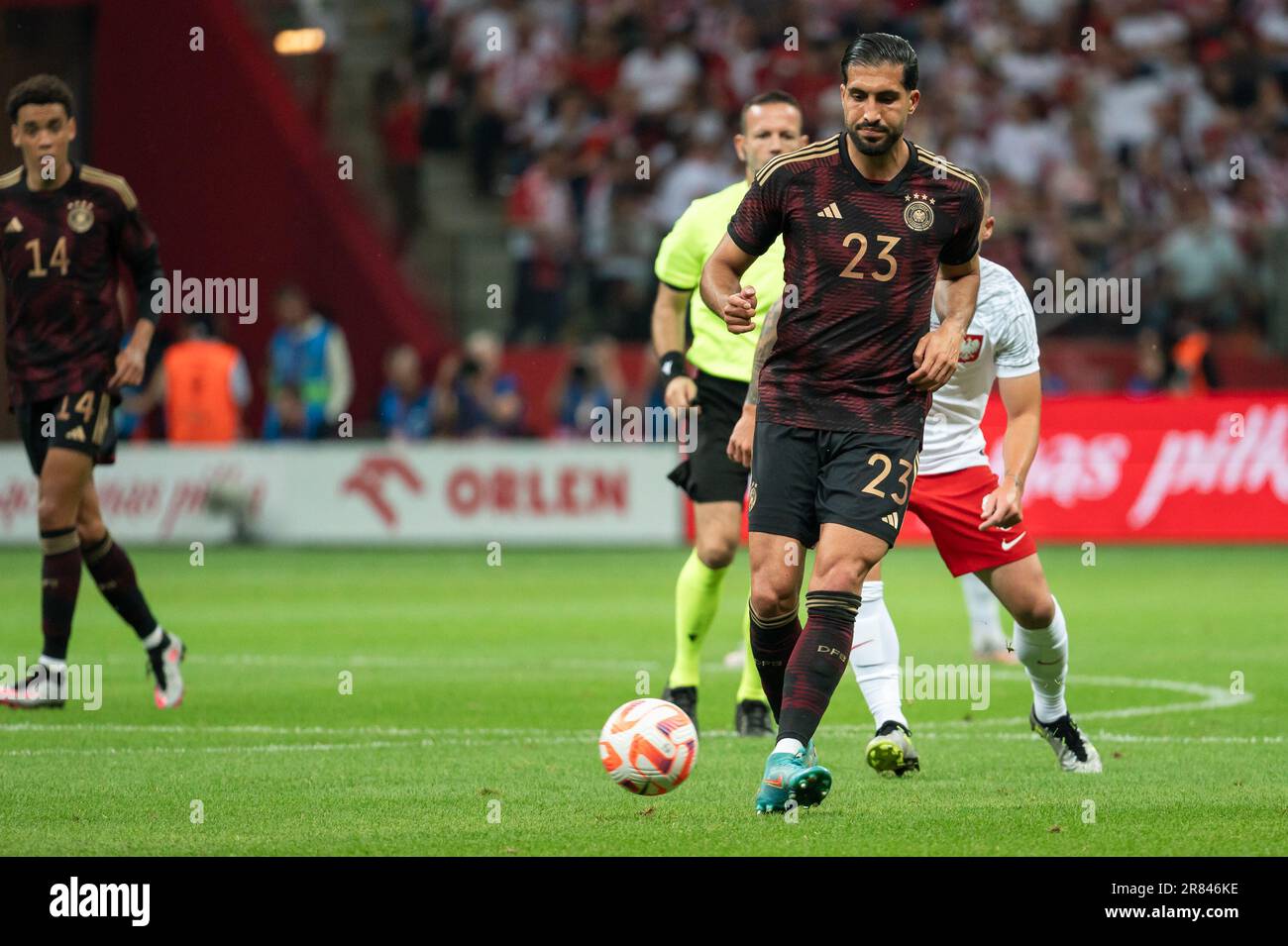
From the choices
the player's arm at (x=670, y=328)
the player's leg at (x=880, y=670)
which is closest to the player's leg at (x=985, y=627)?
the player's arm at (x=670, y=328)

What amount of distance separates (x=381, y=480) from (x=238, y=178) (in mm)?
5507

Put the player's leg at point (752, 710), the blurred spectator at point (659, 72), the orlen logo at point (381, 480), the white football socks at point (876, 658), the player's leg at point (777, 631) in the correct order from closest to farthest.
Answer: the player's leg at point (777, 631)
the white football socks at point (876, 658)
the player's leg at point (752, 710)
the orlen logo at point (381, 480)
the blurred spectator at point (659, 72)

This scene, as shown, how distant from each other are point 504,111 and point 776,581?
1878 cm

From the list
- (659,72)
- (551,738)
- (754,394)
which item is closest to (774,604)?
(754,394)

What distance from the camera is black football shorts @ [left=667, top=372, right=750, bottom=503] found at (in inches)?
348

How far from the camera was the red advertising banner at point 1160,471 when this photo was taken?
778 inches

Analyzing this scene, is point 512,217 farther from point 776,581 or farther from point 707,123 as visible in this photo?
point 776,581

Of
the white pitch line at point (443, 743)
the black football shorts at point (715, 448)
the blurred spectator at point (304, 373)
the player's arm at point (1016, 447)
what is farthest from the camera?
the blurred spectator at point (304, 373)

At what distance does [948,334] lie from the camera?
263 inches

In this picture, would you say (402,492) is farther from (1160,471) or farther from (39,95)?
(39,95)

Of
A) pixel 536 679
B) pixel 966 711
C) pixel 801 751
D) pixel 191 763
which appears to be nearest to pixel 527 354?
pixel 536 679

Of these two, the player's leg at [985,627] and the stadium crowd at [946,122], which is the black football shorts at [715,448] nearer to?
the player's leg at [985,627]

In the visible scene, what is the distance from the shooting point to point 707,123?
23.9 metres

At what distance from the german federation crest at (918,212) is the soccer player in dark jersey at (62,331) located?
4.00 metres
